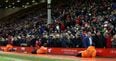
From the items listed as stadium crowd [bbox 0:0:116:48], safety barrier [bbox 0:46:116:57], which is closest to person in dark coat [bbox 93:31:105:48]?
stadium crowd [bbox 0:0:116:48]

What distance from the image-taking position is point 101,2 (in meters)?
36.0

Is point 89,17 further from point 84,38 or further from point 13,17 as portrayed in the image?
point 13,17

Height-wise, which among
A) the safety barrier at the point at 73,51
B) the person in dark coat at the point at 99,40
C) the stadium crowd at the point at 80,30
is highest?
the stadium crowd at the point at 80,30

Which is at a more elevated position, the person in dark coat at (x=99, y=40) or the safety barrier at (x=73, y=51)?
the person in dark coat at (x=99, y=40)

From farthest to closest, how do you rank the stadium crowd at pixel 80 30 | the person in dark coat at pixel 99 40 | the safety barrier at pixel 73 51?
the stadium crowd at pixel 80 30
the person in dark coat at pixel 99 40
the safety barrier at pixel 73 51

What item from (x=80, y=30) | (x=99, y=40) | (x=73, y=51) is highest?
(x=80, y=30)

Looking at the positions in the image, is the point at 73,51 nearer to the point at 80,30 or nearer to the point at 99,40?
the point at 80,30

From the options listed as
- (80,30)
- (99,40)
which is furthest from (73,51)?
(99,40)

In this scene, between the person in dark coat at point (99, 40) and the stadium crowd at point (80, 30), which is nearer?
the person in dark coat at point (99, 40)

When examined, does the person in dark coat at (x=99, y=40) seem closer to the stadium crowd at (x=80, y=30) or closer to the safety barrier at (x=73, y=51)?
the stadium crowd at (x=80, y=30)

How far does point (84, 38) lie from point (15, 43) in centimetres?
1500

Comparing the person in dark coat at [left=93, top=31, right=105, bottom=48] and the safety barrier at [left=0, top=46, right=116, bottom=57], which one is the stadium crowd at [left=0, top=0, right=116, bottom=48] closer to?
the person in dark coat at [left=93, top=31, right=105, bottom=48]

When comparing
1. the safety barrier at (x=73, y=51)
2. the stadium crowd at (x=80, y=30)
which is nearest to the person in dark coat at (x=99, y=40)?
the stadium crowd at (x=80, y=30)

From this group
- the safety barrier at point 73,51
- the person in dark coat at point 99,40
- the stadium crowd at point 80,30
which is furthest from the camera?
the stadium crowd at point 80,30
